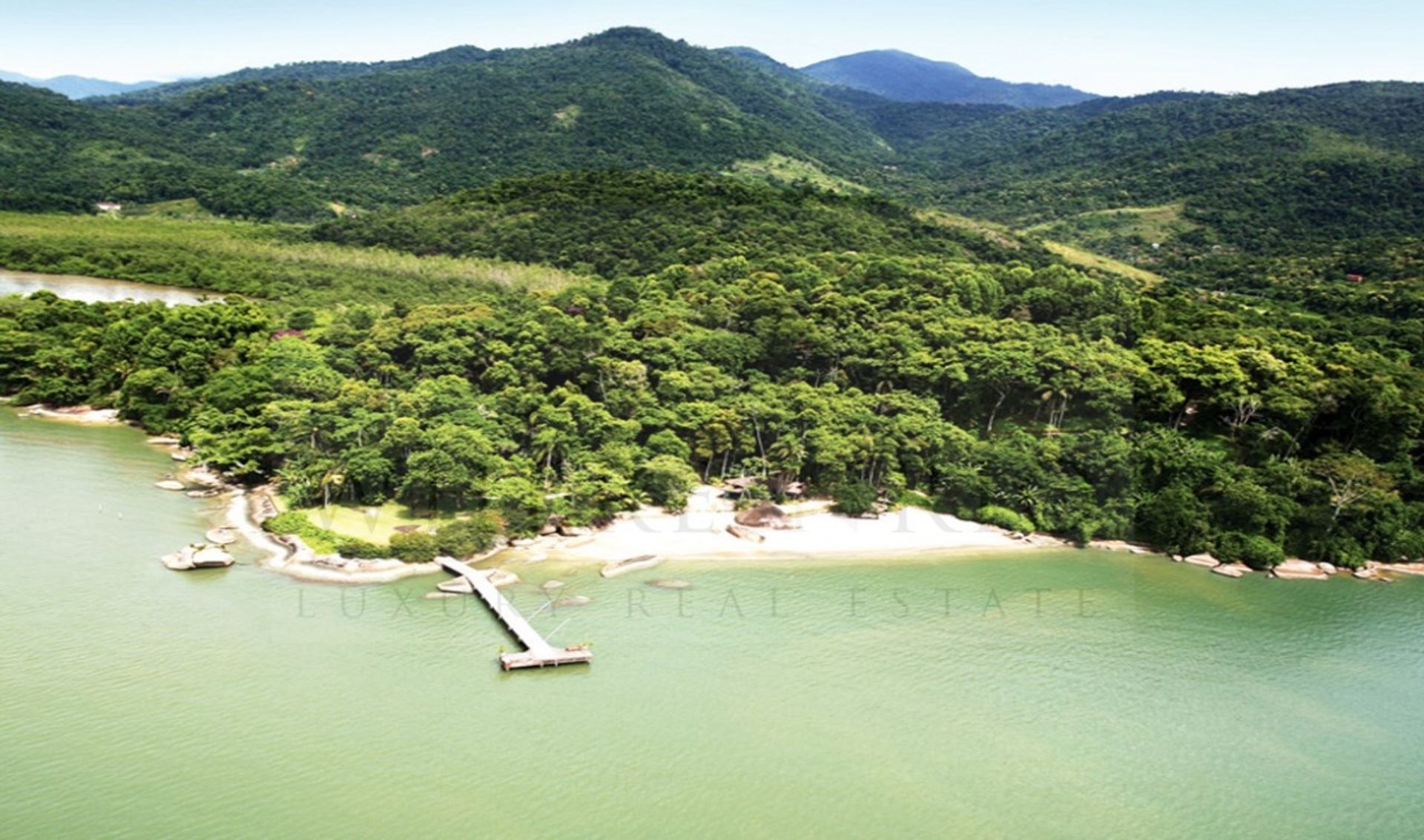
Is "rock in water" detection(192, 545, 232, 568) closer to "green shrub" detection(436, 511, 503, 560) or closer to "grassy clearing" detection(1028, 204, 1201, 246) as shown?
"green shrub" detection(436, 511, 503, 560)

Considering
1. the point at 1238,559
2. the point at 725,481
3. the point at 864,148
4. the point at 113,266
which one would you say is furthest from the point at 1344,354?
the point at 864,148

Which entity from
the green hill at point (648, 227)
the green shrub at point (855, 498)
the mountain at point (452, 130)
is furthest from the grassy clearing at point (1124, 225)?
the green shrub at point (855, 498)

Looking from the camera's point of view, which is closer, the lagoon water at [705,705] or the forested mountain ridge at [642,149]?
the lagoon water at [705,705]

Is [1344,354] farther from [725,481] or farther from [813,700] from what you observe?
[813,700]

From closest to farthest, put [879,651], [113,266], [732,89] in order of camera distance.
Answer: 1. [879,651]
2. [113,266]
3. [732,89]

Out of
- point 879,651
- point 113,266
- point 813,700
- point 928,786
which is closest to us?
point 928,786

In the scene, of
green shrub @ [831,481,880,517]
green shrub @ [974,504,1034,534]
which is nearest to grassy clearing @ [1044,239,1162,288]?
green shrub @ [974,504,1034,534]

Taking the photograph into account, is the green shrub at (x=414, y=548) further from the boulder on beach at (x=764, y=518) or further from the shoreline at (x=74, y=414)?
the shoreline at (x=74, y=414)
